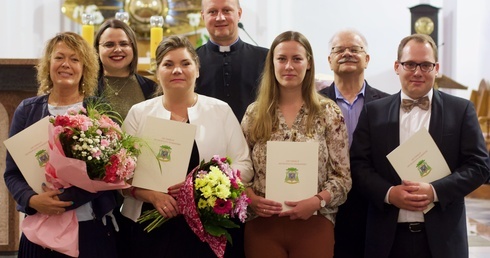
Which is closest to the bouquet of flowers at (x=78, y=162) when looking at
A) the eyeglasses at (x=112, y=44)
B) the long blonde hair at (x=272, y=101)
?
the long blonde hair at (x=272, y=101)

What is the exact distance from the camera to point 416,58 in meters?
3.36

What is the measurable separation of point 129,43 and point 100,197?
1.06 m

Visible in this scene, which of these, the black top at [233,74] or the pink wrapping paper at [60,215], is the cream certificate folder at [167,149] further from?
the black top at [233,74]

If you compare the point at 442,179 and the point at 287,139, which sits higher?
the point at 287,139

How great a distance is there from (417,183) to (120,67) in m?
1.65

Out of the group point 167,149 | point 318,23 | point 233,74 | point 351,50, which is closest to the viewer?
point 167,149

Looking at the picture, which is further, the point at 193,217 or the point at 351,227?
the point at 351,227

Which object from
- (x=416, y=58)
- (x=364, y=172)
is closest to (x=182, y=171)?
(x=364, y=172)

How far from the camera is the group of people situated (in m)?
3.18

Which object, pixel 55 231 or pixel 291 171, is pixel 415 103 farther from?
pixel 55 231

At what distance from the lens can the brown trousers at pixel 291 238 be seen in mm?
3260

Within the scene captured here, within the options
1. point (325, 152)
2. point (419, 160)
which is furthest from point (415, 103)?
point (325, 152)

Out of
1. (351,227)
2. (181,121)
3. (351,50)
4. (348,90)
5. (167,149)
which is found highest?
(351,50)

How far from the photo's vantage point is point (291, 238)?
10.7 ft
